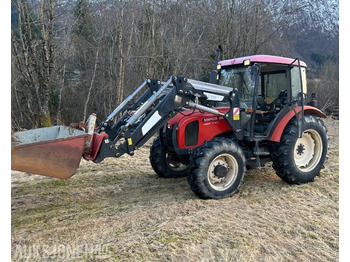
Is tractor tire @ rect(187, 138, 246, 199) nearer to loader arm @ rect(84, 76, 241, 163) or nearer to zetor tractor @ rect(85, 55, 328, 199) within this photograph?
zetor tractor @ rect(85, 55, 328, 199)

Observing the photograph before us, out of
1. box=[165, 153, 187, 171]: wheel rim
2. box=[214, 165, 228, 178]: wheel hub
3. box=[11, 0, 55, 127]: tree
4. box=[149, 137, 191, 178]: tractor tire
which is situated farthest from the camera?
box=[11, 0, 55, 127]: tree

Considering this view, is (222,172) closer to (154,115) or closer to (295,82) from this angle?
(154,115)

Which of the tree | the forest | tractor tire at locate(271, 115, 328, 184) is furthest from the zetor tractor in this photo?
the forest

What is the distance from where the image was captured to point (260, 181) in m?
5.51

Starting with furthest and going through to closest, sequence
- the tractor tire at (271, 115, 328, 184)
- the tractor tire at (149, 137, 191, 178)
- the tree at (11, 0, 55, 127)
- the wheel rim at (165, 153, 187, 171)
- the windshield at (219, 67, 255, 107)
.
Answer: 1. the tree at (11, 0, 55, 127)
2. the wheel rim at (165, 153, 187, 171)
3. the tractor tire at (149, 137, 191, 178)
4. the windshield at (219, 67, 255, 107)
5. the tractor tire at (271, 115, 328, 184)

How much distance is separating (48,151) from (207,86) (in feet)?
8.02

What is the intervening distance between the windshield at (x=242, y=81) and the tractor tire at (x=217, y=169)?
0.98 m

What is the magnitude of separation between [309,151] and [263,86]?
1.44m

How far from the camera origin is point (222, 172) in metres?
4.55

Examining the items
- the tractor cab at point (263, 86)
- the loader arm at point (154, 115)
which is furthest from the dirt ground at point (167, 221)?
the tractor cab at point (263, 86)

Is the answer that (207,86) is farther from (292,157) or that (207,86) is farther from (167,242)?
(167,242)

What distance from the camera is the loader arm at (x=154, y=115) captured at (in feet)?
13.5

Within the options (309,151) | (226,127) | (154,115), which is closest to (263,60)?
(226,127)

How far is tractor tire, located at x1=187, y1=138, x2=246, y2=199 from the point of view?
4336 mm
